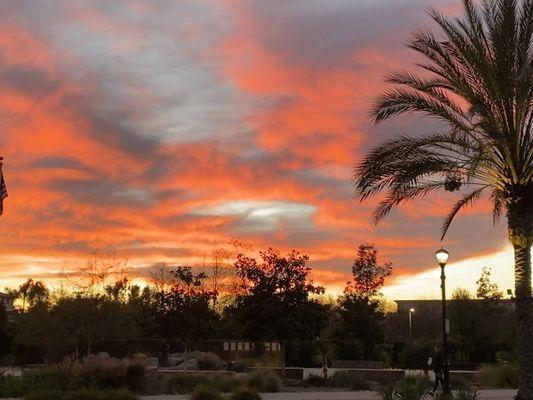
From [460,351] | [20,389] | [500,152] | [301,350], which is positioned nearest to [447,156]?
[500,152]

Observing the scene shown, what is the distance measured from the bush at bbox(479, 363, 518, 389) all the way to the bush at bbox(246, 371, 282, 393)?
9337 mm

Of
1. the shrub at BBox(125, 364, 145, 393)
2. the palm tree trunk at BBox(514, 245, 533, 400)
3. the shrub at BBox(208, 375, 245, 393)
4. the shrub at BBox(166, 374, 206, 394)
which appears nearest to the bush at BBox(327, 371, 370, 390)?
the shrub at BBox(208, 375, 245, 393)

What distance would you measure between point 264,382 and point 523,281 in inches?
485

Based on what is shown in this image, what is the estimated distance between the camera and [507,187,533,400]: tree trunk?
773 inches

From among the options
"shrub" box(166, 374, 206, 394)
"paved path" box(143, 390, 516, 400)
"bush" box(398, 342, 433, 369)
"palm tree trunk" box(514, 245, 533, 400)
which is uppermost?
"palm tree trunk" box(514, 245, 533, 400)

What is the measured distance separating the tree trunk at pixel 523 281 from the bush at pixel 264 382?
37.9 feet

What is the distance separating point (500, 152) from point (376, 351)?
37.0 metres

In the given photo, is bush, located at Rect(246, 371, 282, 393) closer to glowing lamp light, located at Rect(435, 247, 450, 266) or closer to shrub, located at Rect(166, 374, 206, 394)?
shrub, located at Rect(166, 374, 206, 394)

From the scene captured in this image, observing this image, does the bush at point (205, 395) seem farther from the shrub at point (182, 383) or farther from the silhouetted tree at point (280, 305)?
the silhouetted tree at point (280, 305)

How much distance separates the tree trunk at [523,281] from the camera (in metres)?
19.6

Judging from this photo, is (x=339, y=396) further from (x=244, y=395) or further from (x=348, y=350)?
(x=348, y=350)

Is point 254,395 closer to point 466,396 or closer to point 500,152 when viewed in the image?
point 466,396

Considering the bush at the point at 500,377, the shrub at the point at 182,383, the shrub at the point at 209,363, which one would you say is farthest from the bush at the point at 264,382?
the shrub at the point at 209,363

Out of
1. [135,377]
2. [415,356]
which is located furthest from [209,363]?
[135,377]
